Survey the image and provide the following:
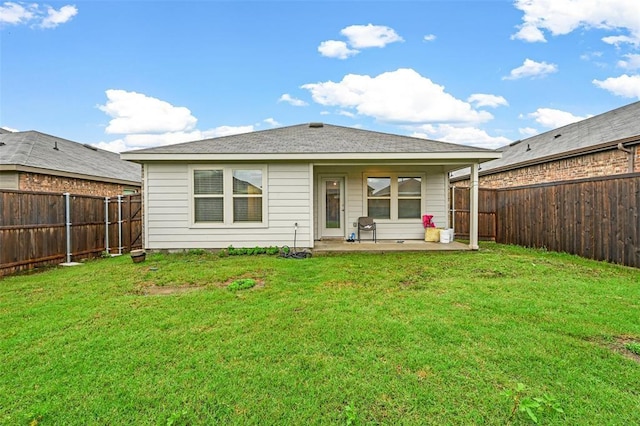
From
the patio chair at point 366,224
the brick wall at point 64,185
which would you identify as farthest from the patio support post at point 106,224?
the patio chair at point 366,224

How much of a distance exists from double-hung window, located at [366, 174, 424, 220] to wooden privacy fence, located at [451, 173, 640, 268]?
2945mm

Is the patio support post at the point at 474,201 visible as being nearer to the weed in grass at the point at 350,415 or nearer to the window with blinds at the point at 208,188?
the window with blinds at the point at 208,188

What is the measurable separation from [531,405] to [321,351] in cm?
148

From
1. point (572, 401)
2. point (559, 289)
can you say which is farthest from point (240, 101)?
point (572, 401)

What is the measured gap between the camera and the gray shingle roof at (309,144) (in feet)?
26.1

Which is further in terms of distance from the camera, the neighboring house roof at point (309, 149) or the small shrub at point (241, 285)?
the neighboring house roof at point (309, 149)

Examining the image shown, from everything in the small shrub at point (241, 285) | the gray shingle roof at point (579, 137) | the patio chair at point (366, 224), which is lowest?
the small shrub at point (241, 285)

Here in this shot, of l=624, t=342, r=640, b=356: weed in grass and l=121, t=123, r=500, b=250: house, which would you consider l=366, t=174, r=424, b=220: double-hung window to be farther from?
l=624, t=342, r=640, b=356: weed in grass

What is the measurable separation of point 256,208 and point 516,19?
11.6m

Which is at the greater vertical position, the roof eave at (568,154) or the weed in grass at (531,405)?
the roof eave at (568,154)

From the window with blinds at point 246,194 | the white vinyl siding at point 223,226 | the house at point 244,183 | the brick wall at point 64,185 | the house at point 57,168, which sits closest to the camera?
the house at point 244,183

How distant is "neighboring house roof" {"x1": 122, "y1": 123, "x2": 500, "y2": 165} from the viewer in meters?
7.79

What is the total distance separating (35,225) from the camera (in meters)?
6.80

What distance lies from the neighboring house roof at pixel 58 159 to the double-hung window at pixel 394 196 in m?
10.2
